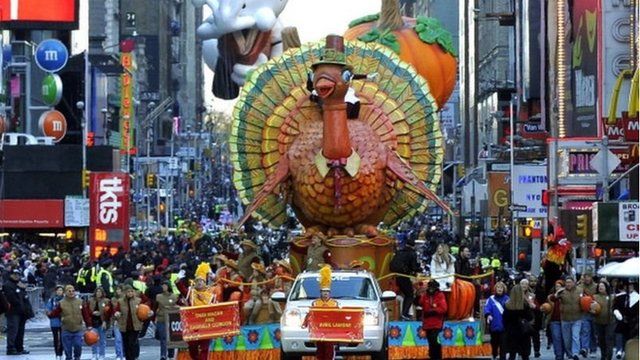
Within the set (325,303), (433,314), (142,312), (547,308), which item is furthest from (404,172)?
(325,303)

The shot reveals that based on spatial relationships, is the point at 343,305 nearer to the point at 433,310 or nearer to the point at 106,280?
the point at 433,310

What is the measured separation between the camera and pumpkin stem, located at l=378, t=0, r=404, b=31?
45.7m

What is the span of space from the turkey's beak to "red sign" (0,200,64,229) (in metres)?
48.7

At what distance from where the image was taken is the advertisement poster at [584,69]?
2594 inches

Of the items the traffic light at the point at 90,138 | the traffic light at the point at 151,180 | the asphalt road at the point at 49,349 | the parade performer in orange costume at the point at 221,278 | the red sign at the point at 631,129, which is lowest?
the asphalt road at the point at 49,349

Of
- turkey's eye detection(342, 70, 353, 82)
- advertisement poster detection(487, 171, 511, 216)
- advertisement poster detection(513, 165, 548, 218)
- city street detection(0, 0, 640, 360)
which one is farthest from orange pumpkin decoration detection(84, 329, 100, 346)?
advertisement poster detection(487, 171, 511, 216)

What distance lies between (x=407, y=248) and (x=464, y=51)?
407ft

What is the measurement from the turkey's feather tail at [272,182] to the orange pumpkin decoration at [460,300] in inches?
190

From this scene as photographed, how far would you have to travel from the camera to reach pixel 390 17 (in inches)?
1805

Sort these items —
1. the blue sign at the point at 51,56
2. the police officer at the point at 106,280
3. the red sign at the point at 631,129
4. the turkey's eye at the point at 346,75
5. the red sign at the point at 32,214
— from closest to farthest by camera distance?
1. the turkey's eye at the point at 346,75
2. the red sign at the point at 631,129
3. the police officer at the point at 106,280
4. the red sign at the point at 32,214
5. the blue sign at the point at 51,56

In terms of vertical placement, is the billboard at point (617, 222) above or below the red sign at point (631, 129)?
below

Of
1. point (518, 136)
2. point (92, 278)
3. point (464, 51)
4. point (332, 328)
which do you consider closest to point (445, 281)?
point (332, 328)

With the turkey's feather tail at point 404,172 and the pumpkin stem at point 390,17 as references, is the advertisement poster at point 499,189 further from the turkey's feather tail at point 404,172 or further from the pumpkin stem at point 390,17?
the turkey's feather tail at point 404,172

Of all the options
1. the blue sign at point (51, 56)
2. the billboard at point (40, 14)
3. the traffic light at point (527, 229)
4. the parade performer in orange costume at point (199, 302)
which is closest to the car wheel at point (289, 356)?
the parade performer in orange costume at point (199, 302)
